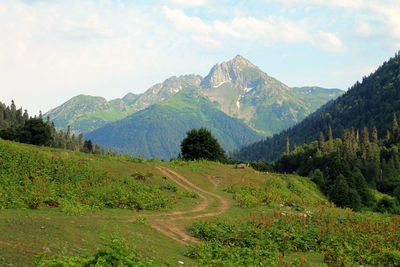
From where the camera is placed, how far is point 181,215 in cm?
2489

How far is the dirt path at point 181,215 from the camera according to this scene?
19469 mm

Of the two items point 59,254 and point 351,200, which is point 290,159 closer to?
point 351,200

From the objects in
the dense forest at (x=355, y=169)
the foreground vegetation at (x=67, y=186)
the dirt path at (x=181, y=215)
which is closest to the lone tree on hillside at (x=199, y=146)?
the dense forest at (x=355, y=169)

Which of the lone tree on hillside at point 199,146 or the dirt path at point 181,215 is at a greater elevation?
the lone tree on hillside at point 199,146

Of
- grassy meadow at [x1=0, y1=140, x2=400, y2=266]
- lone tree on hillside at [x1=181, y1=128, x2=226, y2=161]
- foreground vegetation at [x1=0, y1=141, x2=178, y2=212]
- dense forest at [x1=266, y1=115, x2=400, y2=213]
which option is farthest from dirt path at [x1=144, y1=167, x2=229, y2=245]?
dense forest at [x1=266, y1=115, x2=400, y2=213]

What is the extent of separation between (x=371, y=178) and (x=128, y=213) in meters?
122

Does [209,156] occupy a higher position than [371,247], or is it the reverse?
[209,156]

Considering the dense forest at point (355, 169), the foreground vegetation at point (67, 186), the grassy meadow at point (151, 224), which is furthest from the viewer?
the dense forest at point (355, 169)

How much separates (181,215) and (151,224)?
456 centimetres

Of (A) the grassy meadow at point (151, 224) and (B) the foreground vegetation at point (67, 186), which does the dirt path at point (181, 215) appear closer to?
(A) the grassy meadow at point (151, 224)

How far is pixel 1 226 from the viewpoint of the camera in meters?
13.4

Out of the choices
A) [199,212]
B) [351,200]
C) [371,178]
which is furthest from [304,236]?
[371,178]

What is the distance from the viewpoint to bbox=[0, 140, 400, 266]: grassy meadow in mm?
12922

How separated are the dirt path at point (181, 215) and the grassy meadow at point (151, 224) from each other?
8 centimetres
